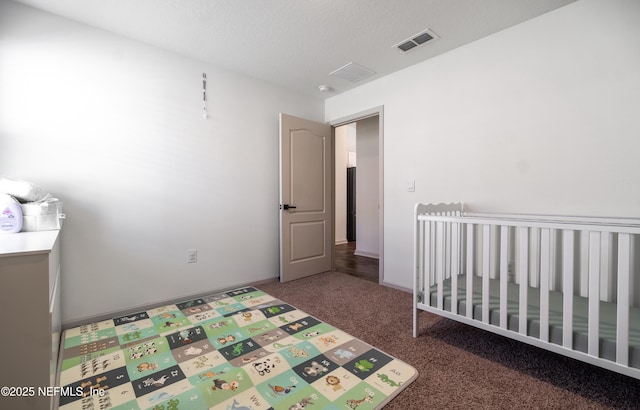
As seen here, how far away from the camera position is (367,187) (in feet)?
15.5

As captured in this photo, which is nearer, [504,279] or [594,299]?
[594,299]

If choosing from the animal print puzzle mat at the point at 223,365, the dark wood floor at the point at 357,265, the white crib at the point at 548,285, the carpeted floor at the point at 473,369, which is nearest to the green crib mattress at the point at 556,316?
the white crib at the point at 548,285

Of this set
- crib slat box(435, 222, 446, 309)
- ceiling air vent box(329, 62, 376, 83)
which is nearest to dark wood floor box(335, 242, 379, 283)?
crib slat box(435, 222, 446, 309)

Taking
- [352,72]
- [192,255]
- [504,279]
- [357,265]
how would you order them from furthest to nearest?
[357,265] → [352,72] → [192,255] → [504,279]

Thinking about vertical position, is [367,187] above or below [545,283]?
above

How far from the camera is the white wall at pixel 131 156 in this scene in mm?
1847

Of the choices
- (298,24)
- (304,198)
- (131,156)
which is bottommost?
(304,198)

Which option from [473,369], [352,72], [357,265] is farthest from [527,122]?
[357,265]

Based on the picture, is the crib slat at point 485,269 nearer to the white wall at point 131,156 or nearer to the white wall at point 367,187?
the white wall at point 131,156

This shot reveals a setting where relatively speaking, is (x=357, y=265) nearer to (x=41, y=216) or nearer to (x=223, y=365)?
(x=223, y=365)

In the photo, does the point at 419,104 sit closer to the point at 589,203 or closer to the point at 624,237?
the point at 589,203

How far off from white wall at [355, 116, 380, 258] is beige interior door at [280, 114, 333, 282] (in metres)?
1.33

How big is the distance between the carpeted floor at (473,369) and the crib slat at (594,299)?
Result: 0.29 m

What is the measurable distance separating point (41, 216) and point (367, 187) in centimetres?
404
